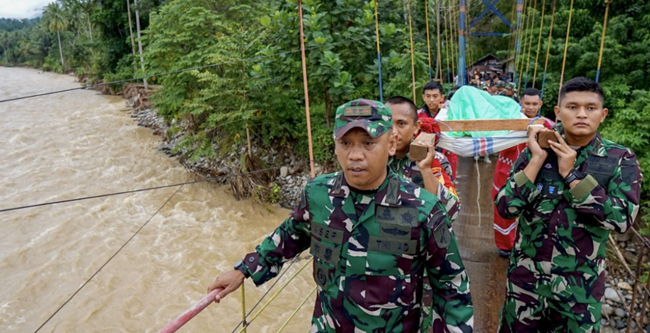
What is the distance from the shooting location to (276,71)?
8211mm

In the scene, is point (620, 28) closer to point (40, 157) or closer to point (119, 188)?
point (119, 188)

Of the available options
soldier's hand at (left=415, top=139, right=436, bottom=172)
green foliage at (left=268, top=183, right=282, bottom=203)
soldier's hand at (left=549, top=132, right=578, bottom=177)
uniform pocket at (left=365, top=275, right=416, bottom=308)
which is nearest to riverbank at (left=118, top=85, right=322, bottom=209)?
green foliage at (left=268, top=183, right=282, bottom=203)

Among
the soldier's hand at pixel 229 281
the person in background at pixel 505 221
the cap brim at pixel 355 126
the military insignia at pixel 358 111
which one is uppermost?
the military insignia at pixel 358 111

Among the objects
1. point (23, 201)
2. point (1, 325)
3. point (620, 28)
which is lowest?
point (1, 325)

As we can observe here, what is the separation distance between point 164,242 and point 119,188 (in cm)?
287

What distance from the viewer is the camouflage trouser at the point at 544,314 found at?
5.63ft

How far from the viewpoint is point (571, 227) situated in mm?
1722

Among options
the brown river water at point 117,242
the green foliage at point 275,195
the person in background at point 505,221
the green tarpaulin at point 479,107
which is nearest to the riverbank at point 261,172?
the green foliage at point 275,195

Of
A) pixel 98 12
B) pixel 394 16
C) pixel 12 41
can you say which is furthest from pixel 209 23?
pixel 12 41

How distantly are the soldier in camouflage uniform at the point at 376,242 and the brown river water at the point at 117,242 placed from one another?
16.6 ft

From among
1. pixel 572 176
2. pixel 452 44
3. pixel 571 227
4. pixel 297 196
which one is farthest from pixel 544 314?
pixel 452 44

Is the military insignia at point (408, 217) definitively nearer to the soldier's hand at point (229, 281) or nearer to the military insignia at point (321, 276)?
the military insignia at point (321, 276)

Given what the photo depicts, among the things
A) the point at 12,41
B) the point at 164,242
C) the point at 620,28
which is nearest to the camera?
the point at 164,242

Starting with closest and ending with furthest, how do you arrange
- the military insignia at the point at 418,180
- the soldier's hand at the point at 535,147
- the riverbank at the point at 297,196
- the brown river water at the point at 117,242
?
the soldier's hand at the point at 535,147
the military insignia at the point at 418,180
the riverbank at the point at 297,196
the brown river water at the point at 117,242
